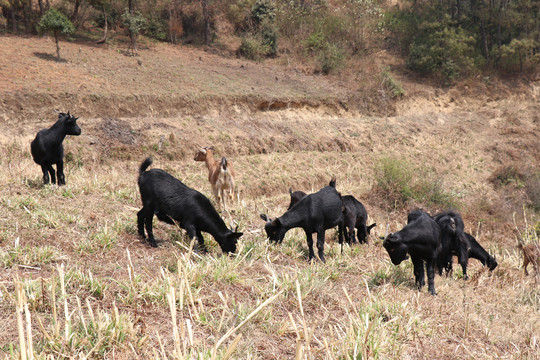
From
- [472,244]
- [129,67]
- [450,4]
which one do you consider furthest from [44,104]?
[450,4]

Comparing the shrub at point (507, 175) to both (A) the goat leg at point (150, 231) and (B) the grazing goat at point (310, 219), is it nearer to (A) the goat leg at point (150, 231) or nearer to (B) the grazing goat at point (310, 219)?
(B) the grazing goat at point (310, 219)

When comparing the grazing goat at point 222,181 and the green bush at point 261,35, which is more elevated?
the green bush at point 261,35

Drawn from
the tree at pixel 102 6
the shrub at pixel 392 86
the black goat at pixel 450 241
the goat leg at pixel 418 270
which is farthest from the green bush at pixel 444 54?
the goat leg at pixel 418 270

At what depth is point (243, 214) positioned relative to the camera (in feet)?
32.8

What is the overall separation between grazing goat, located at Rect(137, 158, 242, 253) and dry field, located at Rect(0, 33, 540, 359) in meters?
0.33

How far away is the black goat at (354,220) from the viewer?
9.61m

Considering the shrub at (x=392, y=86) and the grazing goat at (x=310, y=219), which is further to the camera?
the shrub at (x=392, y=86)

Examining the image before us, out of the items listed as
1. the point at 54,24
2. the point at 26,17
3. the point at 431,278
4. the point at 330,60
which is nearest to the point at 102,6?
the point at 26,17

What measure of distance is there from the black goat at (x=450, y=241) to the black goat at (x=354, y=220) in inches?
81.3

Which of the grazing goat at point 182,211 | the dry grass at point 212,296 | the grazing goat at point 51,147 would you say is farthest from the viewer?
the grazing goat at point 51,147

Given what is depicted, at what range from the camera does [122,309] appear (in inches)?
187

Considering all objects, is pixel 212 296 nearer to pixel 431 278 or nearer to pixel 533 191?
pixel 431 278

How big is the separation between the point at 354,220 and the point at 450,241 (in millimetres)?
2434

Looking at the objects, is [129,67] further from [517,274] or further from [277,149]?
[517,274]
